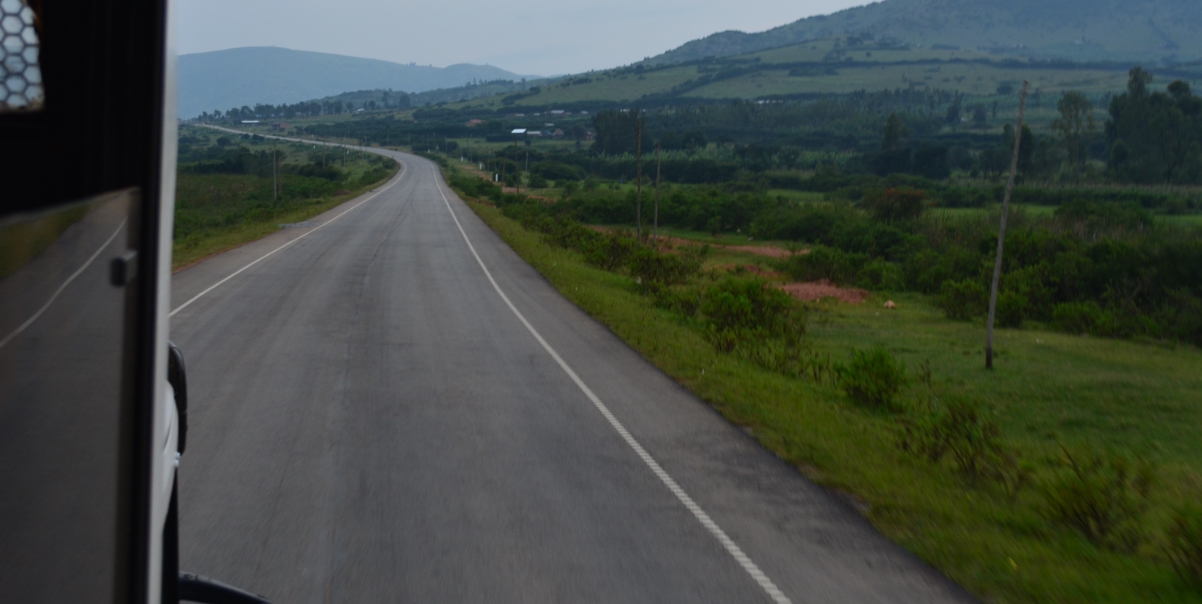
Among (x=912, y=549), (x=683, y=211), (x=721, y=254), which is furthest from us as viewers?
(x=683, y=211)

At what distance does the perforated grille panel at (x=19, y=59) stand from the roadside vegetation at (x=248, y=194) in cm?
2444

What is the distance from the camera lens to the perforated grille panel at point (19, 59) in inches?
66.7

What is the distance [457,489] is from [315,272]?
55.3 feet

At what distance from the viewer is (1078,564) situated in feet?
21.0

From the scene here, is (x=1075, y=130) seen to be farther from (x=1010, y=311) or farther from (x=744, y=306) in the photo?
A: (x=744, y=306)

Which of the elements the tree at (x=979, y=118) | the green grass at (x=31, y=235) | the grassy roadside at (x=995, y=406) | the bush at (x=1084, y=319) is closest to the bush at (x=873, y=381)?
the grassy roadside at (x=995, y=406)

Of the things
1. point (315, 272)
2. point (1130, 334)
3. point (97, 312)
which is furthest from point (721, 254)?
point (97, 312)

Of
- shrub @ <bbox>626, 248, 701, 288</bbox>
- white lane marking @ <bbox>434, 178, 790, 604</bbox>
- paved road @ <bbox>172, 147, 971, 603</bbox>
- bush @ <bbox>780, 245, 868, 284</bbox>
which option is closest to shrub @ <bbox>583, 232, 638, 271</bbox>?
shrub @ <bbox>626, 248, 701, 288</bbox>

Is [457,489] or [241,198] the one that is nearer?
[457,489]

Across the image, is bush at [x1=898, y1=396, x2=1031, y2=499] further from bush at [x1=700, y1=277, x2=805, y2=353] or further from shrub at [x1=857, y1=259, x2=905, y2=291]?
shrub at [x1=857, y1=259, x2=905, y2=291]

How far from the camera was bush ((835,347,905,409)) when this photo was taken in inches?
521

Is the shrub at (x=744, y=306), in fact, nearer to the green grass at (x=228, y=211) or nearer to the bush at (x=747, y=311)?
the bush at (x=747, y=311)

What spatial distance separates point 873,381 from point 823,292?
2082 cm

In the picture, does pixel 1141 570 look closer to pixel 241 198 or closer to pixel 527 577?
pixel 527 577
